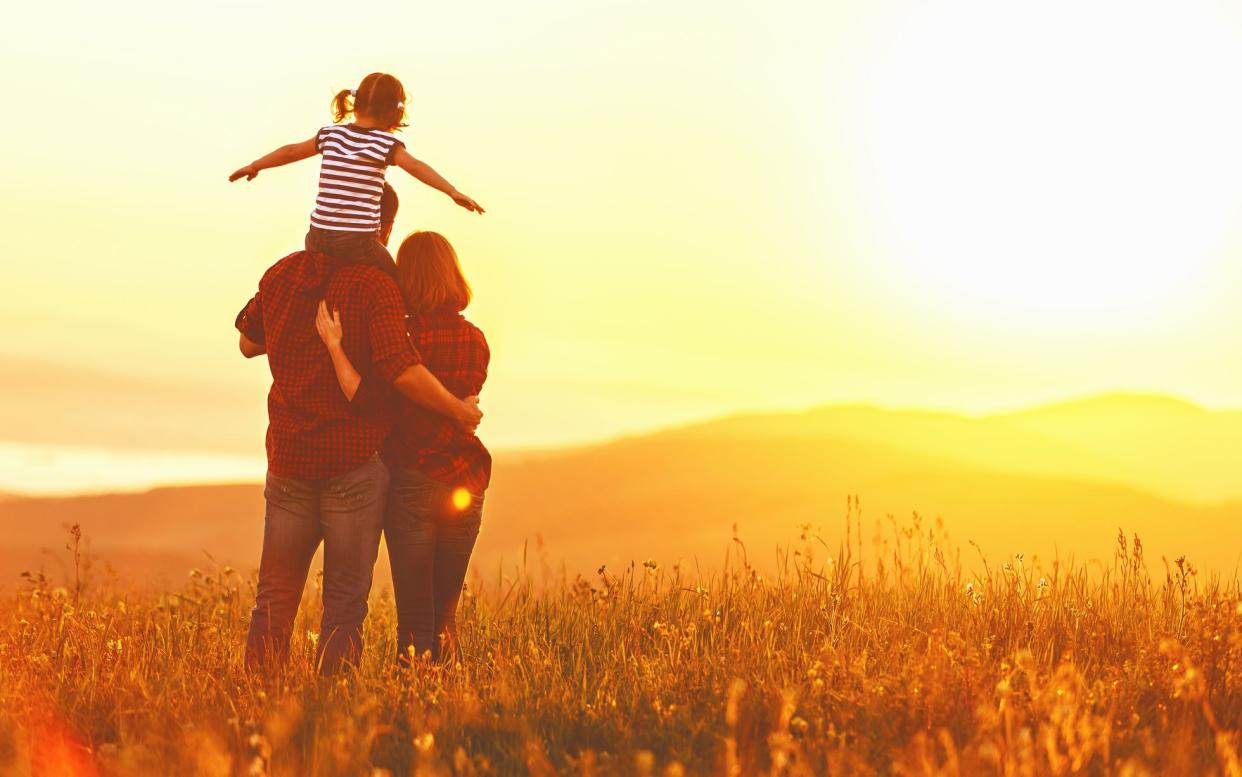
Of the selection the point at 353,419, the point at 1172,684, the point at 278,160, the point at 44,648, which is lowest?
the point at 44,648

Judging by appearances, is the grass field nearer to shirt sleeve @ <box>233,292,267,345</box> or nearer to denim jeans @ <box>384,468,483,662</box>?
denim jeans @ <box>384,468,483,662</box>

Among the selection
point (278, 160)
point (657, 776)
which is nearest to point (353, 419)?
point (278, 160)

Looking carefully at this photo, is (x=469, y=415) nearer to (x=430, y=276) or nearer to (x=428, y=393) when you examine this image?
(x=428, y=393)

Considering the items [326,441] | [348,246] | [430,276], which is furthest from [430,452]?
[348,246]

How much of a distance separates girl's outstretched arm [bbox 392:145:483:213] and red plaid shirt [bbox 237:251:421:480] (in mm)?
748

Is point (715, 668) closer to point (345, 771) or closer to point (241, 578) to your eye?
point (345, 771)

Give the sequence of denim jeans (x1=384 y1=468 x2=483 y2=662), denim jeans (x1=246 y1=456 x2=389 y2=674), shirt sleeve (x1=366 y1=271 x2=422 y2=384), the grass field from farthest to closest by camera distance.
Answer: denim jeans (x1=384 y1=468 x2=483 y2=662) → denim jeans (x1=246 y1=456 x2=389 y2=674) → shirt sleeve (x1=366 y1=271 x2=422 y2=384) → the grass field

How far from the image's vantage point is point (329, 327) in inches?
269

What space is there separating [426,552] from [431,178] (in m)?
2.17

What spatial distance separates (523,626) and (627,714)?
2469mm

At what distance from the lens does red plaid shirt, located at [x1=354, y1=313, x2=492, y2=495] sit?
22.8 feet

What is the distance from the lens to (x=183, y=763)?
5.54 m

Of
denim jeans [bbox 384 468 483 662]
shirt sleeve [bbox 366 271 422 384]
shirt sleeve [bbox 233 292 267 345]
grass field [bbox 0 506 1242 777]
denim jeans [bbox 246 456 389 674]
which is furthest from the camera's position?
shirt sleeve [bbox 233 292 267 345]

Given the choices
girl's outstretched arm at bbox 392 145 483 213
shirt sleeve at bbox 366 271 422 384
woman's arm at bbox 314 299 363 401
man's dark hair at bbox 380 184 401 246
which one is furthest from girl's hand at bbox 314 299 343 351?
girl's outstretched arm at bbox 392 145 483 213
